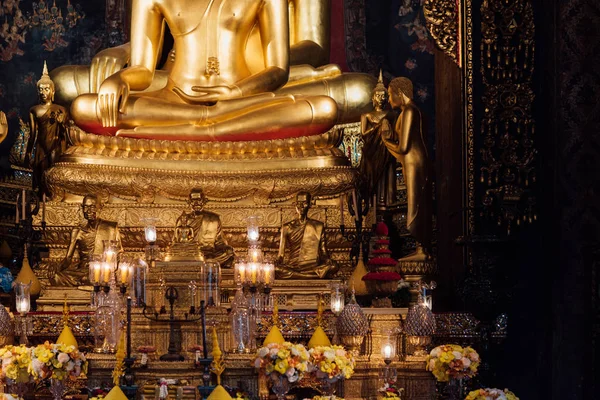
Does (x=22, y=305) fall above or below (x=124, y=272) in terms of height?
below

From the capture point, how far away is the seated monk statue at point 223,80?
12117mm

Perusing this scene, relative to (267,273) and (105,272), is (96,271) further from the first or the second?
(267,273)

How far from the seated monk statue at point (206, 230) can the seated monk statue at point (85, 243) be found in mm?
497

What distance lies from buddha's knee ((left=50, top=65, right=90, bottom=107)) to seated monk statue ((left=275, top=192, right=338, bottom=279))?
107 inches

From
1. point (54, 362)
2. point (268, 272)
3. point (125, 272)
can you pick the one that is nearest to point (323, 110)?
point (268, 272)

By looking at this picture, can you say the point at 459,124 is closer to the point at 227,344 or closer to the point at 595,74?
the point at 595,74

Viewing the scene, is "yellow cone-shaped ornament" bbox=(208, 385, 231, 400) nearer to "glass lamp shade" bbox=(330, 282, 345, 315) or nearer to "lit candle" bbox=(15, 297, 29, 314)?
"glass lamp shade" bbox=(330, 282, 345, 315)

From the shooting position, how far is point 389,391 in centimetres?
929

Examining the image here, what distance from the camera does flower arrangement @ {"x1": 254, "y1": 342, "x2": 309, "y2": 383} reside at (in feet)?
29.8

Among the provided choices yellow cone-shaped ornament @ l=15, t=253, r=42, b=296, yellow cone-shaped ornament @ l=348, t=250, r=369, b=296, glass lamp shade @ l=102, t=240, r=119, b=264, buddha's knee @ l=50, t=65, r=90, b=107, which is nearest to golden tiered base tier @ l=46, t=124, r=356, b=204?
yellow cone-shaped ornament @ l=15, t=253, r=42, b=296

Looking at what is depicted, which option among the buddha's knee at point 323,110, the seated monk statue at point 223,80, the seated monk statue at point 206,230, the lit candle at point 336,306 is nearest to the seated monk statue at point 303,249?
the seated monk statue at point 206,230

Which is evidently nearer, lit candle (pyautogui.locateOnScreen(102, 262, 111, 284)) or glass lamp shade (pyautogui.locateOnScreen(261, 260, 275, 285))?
lit candle (pyautogui.locateOnScreen(102, 262, 111, 284))

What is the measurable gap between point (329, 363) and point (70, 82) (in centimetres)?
508

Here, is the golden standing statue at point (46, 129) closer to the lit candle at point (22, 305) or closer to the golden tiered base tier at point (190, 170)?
the golden tiered base tier at point (190, 170)
